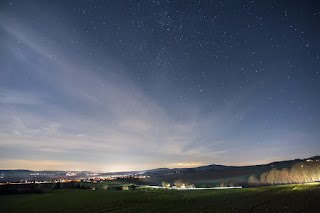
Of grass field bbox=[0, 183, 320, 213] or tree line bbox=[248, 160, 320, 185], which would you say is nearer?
grass field bbox=[0, 183, 320, 213]

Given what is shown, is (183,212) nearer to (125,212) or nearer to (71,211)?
(125,212)

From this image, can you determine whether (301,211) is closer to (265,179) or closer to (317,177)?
(317,177)

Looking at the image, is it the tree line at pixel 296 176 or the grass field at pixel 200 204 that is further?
the tree line at pixel 296 176

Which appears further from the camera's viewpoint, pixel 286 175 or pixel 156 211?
pixel 286 175

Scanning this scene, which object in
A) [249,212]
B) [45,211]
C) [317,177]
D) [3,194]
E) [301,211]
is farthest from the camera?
[317,177]

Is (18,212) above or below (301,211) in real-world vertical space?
below

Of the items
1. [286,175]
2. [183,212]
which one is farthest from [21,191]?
[286,175]

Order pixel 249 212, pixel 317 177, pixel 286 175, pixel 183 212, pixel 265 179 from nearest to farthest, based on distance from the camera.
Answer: pixel 249 212, pixel 183 212, pixel 317 177, pixel 286 175, pixel 265 179

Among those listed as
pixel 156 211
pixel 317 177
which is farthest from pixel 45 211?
pixel 317 177

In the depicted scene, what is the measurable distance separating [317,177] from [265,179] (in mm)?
42844

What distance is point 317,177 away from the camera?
126188 mm

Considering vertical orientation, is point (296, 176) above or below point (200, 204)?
below

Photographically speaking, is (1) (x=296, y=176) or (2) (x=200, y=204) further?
(1) (x=296, y=176)

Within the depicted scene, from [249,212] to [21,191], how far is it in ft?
395
